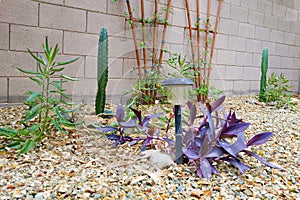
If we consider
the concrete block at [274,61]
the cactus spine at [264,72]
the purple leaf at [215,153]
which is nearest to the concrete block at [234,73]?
the cactus spine at [264,72]

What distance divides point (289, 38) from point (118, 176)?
4350mm

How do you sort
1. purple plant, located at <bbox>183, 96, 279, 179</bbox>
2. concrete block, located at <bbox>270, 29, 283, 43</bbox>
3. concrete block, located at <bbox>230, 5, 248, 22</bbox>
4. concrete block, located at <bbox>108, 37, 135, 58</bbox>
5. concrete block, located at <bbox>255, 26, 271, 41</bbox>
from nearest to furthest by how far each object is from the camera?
purple plant, located at <bbox>183, 96, 279, 179</bbox> < concrete block, located at <bbox>108, 37, 135, 58</bbox> < concrete block, located at <bbox>230, 5, 248, 22</bbox> < concrete block, located at <bbox>255, 26, 271, 41</bbox> < concrete block, located at <bbox>270, 29, 283, 43</bbox>

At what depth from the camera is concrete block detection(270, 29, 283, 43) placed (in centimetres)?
428

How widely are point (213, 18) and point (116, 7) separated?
1371 millimetres

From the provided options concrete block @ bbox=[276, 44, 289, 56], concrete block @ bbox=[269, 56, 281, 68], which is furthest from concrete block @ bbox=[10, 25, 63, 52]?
concrete block @ bbox=[276, 44, 289, 56]

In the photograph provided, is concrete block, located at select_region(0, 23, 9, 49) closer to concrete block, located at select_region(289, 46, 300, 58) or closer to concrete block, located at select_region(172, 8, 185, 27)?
concrete block, located at select_region(172, 8, 185, 27)

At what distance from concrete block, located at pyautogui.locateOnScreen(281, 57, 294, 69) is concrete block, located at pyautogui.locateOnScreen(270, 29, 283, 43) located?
310 millimetres

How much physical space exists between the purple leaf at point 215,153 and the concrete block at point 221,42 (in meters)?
2.47

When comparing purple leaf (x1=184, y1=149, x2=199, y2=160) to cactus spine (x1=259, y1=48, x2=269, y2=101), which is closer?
purple leaf (x1=184, y1=149, x2=199, y2=160)

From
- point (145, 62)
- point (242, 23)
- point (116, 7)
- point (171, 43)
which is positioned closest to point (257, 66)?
point (242, 23)

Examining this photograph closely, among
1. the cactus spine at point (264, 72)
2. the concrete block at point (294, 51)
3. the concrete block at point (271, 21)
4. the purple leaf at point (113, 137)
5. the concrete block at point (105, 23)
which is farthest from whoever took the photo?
the concrete block at point (294, 51)

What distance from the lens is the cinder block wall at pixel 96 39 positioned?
6.89 feet

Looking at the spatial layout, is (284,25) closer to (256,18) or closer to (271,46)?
(271,46)

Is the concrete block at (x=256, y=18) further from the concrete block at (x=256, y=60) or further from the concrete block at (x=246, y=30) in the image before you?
the concrete block at (x=256, y=60)
